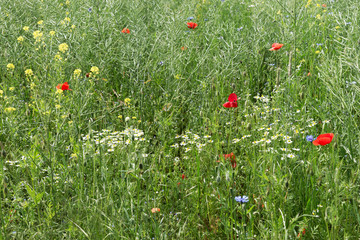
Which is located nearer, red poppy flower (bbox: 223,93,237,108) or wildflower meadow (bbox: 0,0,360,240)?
wildflower meadow (bbox: 0,0,360,240)

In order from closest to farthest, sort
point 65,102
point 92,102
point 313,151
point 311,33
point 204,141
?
1. point 313,151
2. point 65,102
3. point 204,141
4. point 92,102
5. point 311,33

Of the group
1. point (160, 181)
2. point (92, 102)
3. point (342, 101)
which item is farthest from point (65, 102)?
point (342, 101)

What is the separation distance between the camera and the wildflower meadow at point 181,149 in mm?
1535

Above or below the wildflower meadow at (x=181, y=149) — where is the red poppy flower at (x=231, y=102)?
above

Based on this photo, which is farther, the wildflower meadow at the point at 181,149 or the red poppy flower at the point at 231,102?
the red poppy flower at the point at 231,102

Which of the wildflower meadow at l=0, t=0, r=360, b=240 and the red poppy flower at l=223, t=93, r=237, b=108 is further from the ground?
the red poppy flower at l=223, t=93, r=237, b=108

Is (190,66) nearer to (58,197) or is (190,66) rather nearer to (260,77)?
(260,77)

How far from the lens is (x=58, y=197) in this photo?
1755 millimetres

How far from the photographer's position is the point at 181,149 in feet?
7.74

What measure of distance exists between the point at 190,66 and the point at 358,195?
182 centimetres

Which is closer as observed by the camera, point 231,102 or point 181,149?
point 231,102

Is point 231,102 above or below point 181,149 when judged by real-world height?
above

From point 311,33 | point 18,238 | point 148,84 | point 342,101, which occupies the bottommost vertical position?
point 18,238

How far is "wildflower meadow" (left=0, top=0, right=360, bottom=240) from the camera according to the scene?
1.54m
